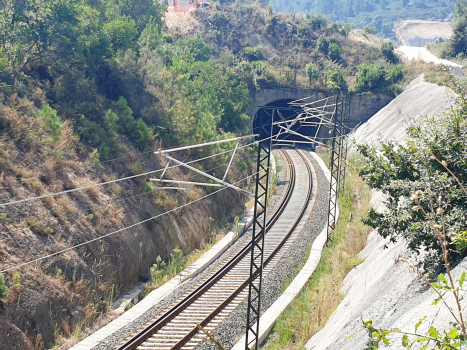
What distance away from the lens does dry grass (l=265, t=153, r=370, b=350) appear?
54.4 feet

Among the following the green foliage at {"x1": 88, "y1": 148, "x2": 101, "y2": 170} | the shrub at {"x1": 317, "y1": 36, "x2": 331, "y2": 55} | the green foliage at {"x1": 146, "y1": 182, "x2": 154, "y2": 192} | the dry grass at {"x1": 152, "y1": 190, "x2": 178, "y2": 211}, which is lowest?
the dry grass at {"x1": 152, "y1": 190, "x2": 178, "y2": 211}

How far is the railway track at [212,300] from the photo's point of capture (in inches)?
628

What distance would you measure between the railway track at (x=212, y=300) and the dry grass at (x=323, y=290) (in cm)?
202

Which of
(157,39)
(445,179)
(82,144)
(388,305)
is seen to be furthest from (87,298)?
(157,39)

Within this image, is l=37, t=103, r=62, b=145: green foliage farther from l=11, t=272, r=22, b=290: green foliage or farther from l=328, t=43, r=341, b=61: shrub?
l=328, t=43, r=341, b=61: shrub

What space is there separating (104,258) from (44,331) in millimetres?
4476

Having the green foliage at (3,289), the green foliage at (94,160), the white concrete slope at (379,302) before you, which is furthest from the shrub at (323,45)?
the green foliage at (3,289)

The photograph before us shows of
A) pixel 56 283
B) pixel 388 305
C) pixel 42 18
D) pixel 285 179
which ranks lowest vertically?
pixel 285 179

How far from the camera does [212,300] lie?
63.0 ft

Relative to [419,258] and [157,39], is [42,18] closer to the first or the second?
[157,39]

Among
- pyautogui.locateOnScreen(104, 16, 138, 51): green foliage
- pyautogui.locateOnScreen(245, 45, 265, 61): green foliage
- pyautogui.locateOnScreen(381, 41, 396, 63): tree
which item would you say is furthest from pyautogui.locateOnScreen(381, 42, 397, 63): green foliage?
pyautogui.locateOnScreen(104, 16, 138, 51): green foliage

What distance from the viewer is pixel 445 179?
12336mm

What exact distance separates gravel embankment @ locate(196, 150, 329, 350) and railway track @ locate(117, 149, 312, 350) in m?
0.30

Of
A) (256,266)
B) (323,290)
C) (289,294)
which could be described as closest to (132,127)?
(289,294)
